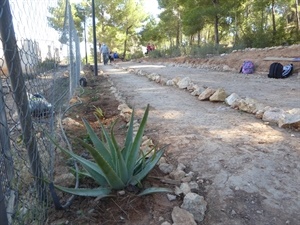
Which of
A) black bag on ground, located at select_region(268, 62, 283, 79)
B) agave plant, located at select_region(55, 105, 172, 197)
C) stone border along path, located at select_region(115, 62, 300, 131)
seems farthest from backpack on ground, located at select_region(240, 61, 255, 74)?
agave plant, located at select_region(55, 105, 172, 197)

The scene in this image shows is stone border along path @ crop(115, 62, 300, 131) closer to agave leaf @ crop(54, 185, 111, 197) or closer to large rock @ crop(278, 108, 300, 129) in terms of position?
large rock @ crop(278, 108, 300, 129)

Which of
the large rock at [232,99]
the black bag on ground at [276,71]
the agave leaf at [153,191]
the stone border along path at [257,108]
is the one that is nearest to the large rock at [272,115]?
the stone border along path at [257,108]

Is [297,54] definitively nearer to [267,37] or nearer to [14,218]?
[267,37]

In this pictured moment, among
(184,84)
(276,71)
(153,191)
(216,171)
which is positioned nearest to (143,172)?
(153,191)

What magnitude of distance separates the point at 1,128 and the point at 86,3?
2498cm

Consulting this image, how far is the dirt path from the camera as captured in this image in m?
1.55

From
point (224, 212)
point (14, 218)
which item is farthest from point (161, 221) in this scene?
point (14, 218)

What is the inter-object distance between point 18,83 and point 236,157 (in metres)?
1.68

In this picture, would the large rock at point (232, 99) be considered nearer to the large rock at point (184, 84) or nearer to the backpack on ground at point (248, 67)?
the large rock at point (184, 84)

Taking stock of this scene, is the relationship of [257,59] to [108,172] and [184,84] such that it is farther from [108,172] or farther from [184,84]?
[108,172]

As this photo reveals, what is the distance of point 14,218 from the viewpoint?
1.29 meters

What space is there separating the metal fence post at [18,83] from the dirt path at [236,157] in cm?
101

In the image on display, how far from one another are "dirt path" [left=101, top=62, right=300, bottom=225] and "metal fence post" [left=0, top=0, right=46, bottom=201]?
101cm

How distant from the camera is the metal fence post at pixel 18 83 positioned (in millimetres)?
1142
